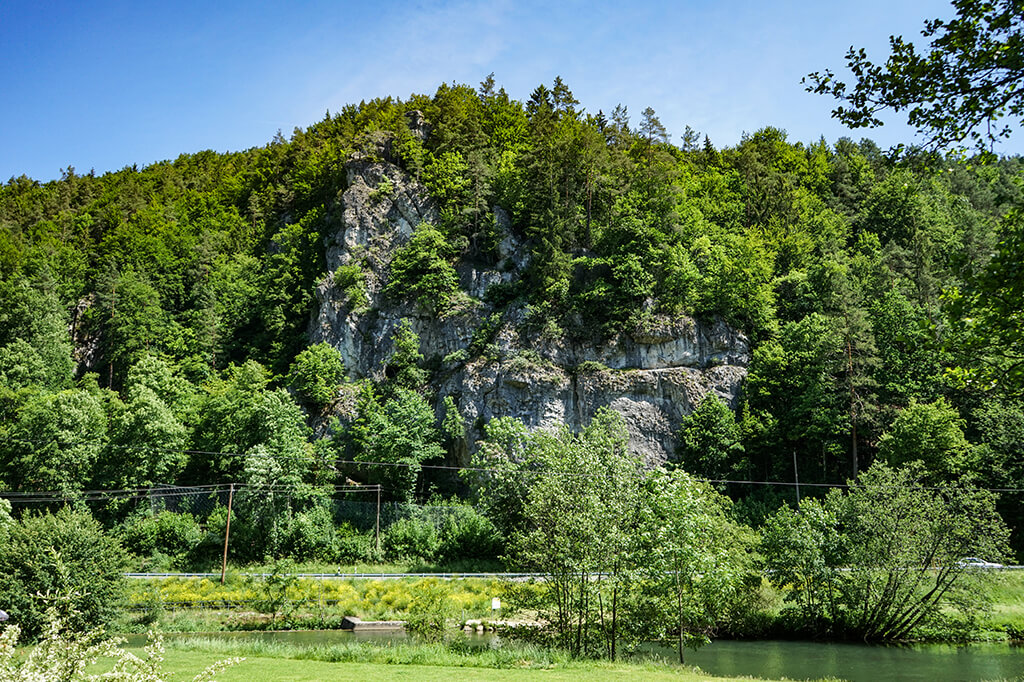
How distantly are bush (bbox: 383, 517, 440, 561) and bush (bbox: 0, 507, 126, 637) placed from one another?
76.6ft

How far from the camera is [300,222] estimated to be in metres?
76.5

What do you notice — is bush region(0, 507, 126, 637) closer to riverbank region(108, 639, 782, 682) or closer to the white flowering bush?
riverbank region(108, 639, 782, 682)

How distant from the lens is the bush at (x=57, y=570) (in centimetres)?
2223

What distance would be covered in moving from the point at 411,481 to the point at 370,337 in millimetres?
16556

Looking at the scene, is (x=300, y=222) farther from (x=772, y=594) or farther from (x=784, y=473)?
(x=772, y=594)

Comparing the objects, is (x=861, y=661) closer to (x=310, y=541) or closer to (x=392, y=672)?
(x=392, y=672)

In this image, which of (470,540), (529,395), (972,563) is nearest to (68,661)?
(972,563)

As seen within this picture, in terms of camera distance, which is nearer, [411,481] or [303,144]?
[411,481]

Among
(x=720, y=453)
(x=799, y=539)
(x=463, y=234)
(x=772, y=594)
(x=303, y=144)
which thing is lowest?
(x=772, y=594)

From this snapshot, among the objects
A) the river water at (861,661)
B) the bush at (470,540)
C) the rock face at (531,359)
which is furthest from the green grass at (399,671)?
the rock face at (531,359)

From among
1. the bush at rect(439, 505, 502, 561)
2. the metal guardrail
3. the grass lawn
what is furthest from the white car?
the bush at rect(439, 505, 502, 561)

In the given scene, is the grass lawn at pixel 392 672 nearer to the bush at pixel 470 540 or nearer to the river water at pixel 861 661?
the river water at pixel 861 661

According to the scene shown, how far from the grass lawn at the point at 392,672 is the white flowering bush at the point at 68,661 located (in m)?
8.35

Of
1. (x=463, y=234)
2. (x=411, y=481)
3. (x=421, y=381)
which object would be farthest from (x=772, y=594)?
(x=463, y=234)
